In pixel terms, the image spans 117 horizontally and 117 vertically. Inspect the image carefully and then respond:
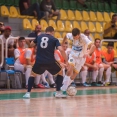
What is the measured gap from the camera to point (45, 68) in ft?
37.0

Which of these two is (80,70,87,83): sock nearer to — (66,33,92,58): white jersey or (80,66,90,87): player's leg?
(80,66,90,87): player's leg

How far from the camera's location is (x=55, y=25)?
19.3 meters

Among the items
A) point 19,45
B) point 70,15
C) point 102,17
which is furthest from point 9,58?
point 102,17

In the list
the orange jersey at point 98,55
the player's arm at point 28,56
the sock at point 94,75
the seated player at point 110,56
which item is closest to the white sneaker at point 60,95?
the player's arm at point 28,56

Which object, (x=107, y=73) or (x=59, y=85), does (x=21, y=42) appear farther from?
(x=59, y=85)

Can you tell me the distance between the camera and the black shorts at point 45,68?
11.2 m

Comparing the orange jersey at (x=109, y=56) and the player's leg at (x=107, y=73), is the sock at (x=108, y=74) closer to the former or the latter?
the player's leg at (x=107, y=73)

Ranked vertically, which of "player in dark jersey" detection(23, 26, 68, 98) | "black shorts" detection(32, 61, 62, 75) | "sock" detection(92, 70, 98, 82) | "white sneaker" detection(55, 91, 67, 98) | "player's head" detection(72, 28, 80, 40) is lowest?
"white sneaker" detection(55, 91, 67, 98)

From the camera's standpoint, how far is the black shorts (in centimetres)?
1122

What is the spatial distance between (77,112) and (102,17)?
47.4 ft

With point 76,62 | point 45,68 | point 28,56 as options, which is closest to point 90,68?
point 28,56

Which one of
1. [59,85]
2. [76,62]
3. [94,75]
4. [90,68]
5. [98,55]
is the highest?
[98,55]

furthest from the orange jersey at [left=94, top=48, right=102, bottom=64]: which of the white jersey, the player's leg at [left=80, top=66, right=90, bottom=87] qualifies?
the white jersey

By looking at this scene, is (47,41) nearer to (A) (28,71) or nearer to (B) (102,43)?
(A) (28,71)
